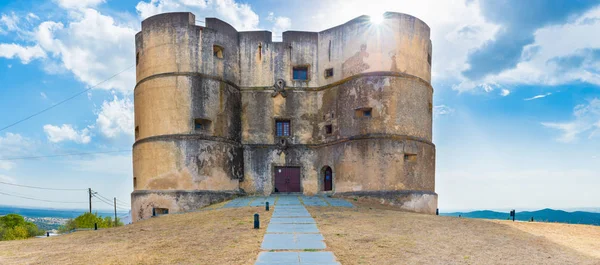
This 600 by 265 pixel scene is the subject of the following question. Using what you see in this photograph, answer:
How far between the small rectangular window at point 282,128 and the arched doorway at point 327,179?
3.64 m

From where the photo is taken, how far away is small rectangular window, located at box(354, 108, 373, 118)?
24028mm

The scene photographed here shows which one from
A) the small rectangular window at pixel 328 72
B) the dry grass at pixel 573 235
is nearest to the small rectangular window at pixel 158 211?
the small rectangular window at pixel 328 72

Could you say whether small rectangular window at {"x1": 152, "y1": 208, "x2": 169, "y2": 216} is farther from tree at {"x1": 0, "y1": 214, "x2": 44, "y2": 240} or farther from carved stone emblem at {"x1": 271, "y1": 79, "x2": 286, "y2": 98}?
tree at {"x1": 0, "y1": 214, "x2": 44, "y2": 240}

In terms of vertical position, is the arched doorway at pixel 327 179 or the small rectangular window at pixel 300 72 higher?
the small rectangular window at pixel 300 72

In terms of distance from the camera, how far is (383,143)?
75.9 ft

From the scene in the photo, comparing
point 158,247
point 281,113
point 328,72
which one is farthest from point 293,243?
point 328,72

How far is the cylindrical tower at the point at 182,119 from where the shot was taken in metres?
23.2

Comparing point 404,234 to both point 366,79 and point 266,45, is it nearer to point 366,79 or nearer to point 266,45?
point 366,79

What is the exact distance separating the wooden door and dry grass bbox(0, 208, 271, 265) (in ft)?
37.3

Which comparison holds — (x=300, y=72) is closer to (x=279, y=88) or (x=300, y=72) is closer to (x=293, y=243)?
(x=279, y=88)

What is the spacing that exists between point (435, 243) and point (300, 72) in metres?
18.8

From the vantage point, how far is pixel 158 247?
10648mm

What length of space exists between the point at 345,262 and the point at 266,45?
21124 mm

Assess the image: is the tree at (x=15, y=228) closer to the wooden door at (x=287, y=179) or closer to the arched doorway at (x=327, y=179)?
the wooden door at (x=287, y=179)
